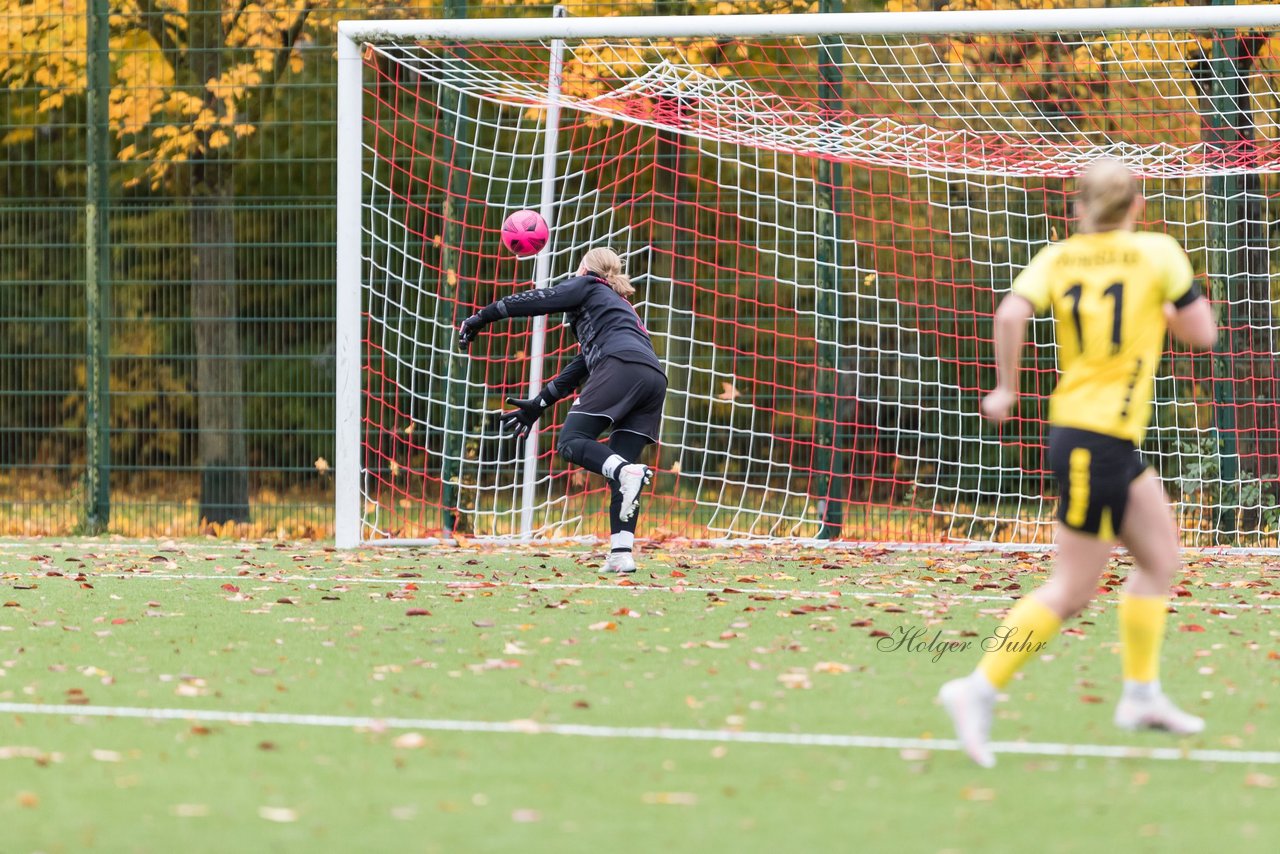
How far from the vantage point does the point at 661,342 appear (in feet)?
39.4

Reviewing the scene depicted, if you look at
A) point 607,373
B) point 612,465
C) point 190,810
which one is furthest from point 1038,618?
point 607,373

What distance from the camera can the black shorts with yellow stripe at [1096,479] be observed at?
4.59 metres

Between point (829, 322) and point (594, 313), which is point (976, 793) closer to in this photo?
point (594, 313)

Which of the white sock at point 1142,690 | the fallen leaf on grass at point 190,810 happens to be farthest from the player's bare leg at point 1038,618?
the fallen leaf on grass at point 190,810

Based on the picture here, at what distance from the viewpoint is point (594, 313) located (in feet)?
29.9

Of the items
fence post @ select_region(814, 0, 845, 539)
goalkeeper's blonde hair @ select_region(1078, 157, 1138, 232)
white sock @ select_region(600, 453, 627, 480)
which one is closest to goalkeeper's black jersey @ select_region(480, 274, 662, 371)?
white sock @ select_region(600, 453, 627, 480)

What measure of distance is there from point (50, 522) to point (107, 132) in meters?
2.95

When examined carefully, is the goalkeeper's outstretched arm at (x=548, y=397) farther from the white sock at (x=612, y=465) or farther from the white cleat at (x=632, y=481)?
the white cleat at (x=632, y=481)

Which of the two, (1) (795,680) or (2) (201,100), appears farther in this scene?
(2) (201,100)

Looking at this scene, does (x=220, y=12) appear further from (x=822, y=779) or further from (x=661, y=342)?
(x=822, y=779)

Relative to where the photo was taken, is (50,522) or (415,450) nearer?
(415,450)

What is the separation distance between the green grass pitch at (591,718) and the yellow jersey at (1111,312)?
A: 96cm

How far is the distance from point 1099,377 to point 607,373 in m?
4.57

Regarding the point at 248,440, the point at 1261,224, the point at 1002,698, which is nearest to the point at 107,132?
the point at 248,440
